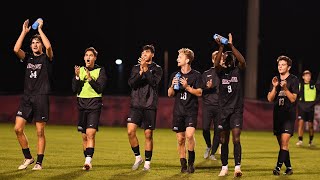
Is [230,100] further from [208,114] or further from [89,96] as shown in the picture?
[208,114]

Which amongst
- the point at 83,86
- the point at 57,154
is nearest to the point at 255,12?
the point at 57,154

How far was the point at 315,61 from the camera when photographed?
74500mm

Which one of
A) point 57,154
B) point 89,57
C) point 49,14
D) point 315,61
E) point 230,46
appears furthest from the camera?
point 315,61

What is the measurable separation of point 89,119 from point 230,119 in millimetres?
2563

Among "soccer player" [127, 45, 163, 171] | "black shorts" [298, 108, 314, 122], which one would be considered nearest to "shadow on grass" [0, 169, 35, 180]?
"soccer player" [127, 45, 163, 171]

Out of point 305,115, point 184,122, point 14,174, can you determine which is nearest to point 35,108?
point 14,174

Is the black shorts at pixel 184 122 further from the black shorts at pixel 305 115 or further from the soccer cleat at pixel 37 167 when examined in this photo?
the black shorts at pixel 305 115

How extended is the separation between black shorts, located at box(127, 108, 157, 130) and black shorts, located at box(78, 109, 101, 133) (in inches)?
24.6

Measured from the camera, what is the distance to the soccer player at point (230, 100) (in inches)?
489

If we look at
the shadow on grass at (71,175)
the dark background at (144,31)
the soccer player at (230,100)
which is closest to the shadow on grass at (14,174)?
the shadow on grass at (71,175)

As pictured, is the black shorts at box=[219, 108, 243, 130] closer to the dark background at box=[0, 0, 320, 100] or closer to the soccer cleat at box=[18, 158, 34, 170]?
the soccer cleat at box=[18, 158, 34, 170]

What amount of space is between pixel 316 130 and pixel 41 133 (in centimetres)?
1703

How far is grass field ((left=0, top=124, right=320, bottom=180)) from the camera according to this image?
1251cm

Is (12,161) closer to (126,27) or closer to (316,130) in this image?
(316,130)
